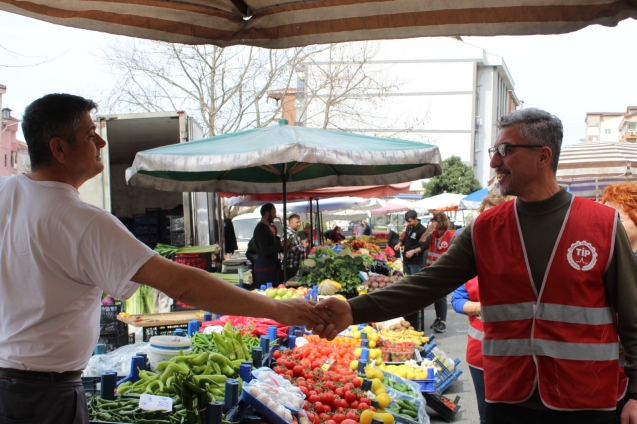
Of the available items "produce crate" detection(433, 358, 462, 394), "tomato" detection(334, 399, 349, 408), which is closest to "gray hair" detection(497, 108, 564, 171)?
"tomato" detection(334, 399, 349, 408)

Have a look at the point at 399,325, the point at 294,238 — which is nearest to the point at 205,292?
the point at 399,325

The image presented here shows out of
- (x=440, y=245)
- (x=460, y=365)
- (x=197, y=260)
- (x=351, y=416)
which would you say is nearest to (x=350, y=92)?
(x=440, y=245)

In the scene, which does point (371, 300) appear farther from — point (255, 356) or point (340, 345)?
point (340, 345)

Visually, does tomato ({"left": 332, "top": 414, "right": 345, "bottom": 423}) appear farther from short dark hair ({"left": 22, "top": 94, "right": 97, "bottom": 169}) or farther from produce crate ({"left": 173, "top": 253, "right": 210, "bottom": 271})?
produce crate ({"left": 173, "top": 253, "right": 210, "bottom": 271})

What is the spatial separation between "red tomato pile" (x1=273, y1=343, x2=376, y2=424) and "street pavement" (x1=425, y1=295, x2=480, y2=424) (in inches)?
81.7

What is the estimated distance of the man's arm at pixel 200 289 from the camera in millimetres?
2207

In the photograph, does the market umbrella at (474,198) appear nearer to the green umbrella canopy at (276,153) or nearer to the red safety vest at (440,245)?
the red safety vest at (440,245)

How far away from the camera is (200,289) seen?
92.1 inches

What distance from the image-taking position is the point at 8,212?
7.61 ft

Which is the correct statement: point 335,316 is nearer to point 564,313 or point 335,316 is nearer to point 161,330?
point 564,313

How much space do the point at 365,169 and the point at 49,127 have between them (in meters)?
8.05

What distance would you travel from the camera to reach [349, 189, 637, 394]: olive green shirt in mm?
2326

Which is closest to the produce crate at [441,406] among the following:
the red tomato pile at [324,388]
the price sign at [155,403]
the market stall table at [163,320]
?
the red tomato pile at [324,388]

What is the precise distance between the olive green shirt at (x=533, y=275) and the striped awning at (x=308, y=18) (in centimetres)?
84
